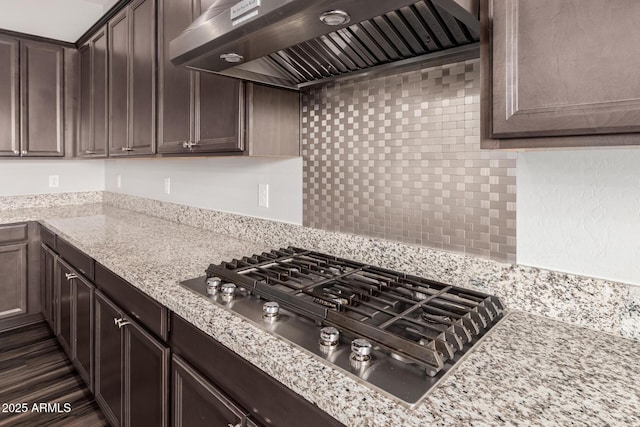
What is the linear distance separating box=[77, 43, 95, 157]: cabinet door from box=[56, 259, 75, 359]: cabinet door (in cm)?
102

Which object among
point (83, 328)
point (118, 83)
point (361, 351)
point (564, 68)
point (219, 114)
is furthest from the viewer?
point (118, 83)

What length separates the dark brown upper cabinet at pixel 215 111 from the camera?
1567 millimetres

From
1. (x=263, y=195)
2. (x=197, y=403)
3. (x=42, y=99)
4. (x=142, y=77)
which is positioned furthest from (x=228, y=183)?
(x=42, y=99)

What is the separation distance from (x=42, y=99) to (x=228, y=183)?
213cm

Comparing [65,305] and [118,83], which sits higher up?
[118,83]

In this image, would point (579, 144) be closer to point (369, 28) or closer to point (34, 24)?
point (369, 28)

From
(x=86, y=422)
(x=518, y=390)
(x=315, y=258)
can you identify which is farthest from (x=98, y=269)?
(x=518, y=390)

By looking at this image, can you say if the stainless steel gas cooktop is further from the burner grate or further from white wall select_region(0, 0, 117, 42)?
white wall select_region(0, 0, 117, 42)

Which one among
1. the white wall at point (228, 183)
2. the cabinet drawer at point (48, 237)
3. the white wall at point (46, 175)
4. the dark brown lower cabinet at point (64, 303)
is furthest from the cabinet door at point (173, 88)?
the white wall at point (46, 175)

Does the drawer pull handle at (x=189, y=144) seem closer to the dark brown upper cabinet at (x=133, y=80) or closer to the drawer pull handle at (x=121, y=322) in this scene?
the dark brown upper cabinet at (x=133, y=80)

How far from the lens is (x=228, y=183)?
2.21 m

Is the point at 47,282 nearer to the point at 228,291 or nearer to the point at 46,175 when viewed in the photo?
the point at 46,175

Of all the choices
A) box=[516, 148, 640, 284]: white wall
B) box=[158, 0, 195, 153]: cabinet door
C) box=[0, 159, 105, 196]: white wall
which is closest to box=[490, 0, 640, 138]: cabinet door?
box=[516, 148, 640, 284]: white wall

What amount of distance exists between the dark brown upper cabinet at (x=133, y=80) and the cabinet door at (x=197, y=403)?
1361 mm
